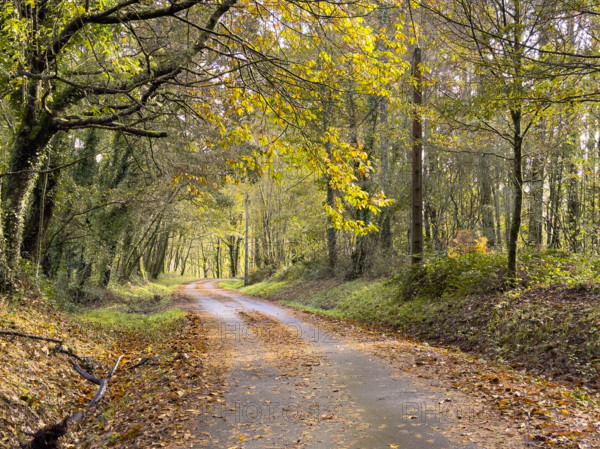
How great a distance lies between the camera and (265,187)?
32250 mm

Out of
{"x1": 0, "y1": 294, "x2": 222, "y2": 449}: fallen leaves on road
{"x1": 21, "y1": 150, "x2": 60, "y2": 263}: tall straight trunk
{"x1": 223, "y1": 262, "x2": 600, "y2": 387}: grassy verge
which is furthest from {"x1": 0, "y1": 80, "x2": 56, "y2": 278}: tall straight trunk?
{"x1": 223, "y1": 262, "x2": 600, "y2": 387}: grassy verge

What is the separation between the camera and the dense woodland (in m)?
6.25

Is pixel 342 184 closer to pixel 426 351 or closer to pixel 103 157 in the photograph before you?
pixel 426 351

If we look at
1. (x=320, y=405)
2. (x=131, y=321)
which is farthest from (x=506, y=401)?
(x=131, y=321)

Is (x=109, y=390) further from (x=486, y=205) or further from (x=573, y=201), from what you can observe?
(x=573, y=201)

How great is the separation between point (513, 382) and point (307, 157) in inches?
176

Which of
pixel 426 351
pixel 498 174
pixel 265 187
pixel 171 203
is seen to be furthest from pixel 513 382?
pixel 265 187

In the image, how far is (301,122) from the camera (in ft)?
21.7

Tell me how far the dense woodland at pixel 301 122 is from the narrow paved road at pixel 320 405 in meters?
2.29

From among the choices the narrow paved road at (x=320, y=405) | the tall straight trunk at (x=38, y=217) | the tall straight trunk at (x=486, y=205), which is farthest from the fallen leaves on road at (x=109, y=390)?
the tall straight trunk at (x=486, y=205)

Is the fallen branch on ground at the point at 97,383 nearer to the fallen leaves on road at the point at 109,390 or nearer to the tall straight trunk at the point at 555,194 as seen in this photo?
the fallen leaves on road at the point at 109,390

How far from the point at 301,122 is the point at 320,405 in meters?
4.21

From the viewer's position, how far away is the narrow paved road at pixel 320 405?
412 centimetres

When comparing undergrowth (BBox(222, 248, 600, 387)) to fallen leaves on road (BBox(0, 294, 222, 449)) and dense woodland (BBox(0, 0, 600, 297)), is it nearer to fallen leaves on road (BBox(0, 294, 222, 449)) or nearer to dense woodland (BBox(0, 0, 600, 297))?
dense woodland (BBox(0, 0, 600, 297))
